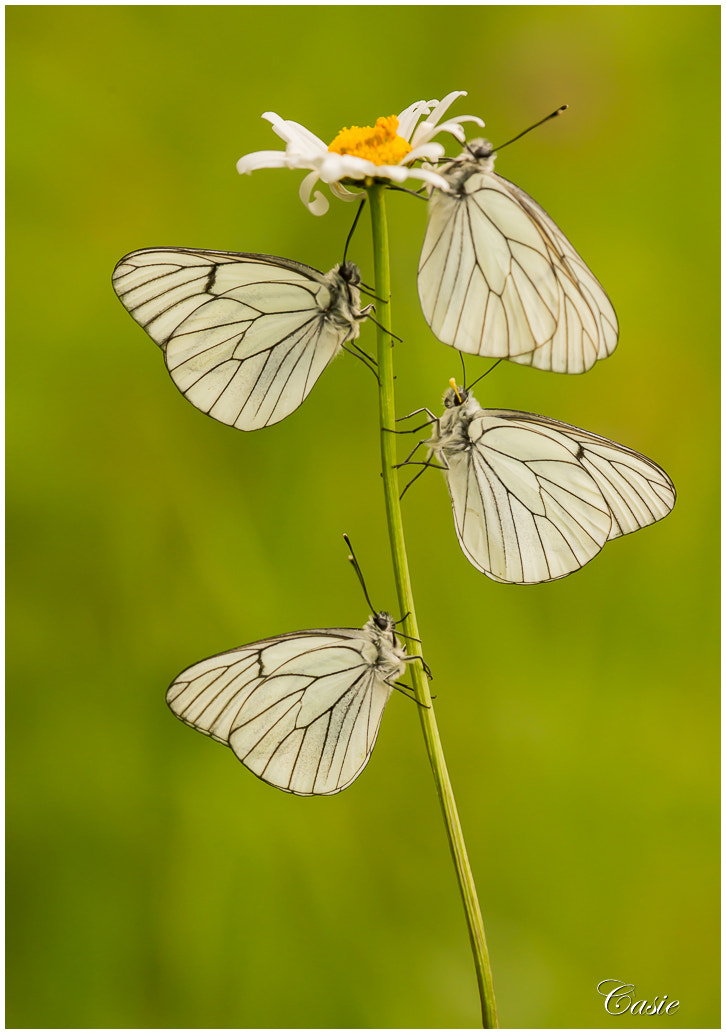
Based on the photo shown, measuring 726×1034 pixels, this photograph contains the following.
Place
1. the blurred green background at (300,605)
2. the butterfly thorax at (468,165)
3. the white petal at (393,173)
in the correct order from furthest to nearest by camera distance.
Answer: the blurred green background at (300,605)
the butterfly thorax at (468,165)
the white petal at (393,173)

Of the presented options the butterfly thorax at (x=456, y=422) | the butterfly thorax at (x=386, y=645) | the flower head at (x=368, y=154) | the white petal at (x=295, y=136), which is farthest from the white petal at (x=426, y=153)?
the butterfly thorax at (x=386, y=645)

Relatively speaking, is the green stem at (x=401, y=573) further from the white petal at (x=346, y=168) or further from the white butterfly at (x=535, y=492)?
the white butterfly at (x=535, y=492)

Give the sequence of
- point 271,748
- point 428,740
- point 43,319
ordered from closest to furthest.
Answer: point 428,740 → point 271,748 → point 43,319

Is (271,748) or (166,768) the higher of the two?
(271,748)

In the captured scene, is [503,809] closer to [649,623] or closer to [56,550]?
[649,623]

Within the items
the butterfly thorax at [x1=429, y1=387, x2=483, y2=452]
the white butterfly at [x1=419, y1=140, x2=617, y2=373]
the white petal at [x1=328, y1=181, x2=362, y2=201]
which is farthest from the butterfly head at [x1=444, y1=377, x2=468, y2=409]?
the white petal at [x1=328, y1=181, x2=362, y2=201]

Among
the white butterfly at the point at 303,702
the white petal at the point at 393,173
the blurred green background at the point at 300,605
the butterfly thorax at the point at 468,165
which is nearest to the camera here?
the white petal at the point at 393,173

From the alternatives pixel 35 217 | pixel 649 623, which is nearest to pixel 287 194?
pixel 35 217
